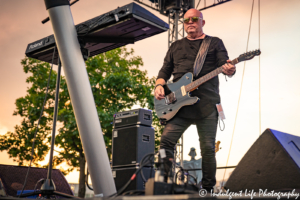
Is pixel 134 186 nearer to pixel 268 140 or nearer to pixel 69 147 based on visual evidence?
pixel 268 140

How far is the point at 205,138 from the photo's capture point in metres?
2.53

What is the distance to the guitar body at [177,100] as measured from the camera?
2.68m

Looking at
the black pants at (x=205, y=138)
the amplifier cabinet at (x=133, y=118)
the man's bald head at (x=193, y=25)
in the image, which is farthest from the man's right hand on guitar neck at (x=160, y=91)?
the amplifier cabinet at (x=133, y=118)

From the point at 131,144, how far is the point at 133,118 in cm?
33

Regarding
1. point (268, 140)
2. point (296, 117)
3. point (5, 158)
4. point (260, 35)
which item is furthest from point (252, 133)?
point (5, 158)

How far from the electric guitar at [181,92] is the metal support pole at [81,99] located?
66 centimetres

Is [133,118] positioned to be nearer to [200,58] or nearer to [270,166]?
[200,58]

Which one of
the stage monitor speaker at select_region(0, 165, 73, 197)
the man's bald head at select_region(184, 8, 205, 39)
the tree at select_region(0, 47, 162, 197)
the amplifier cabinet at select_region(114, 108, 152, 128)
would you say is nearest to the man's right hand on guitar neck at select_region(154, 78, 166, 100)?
the man's bald head at select_region(184, 8, 205, 39)

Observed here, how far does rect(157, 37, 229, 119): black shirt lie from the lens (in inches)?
103

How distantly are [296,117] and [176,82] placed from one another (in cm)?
513

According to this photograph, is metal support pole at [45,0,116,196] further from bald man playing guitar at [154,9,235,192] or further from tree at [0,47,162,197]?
tree at [0,47,162,197]

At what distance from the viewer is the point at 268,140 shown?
2.20 meters

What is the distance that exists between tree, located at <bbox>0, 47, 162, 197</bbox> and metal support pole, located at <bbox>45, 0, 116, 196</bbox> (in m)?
9.76

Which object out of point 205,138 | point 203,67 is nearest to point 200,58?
point 203,67
